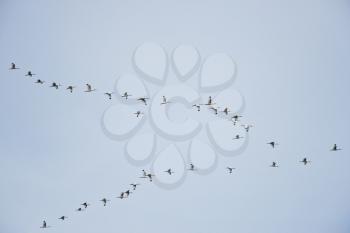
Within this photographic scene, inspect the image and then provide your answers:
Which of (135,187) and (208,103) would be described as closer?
(208,103)

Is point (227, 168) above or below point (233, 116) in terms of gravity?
below

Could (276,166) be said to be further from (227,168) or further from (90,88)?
(90,88)

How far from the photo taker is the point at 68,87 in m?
37.4

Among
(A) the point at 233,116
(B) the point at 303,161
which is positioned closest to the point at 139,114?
(A) the point at 233,116

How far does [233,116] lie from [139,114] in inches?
272

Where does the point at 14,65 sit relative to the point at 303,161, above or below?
above

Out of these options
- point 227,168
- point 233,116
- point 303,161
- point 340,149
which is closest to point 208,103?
point 233,116

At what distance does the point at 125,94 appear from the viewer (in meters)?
36.2

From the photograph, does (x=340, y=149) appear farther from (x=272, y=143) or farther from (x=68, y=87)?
(x=68, y=87)

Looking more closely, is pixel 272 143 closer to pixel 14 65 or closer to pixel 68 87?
pixel 68 87

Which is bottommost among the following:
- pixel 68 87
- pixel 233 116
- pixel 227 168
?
pixel 227 168

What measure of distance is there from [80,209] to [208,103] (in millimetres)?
13210

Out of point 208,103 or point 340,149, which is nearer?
point 208,103

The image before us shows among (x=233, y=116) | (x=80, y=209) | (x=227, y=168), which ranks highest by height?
(x=233, y=116)
